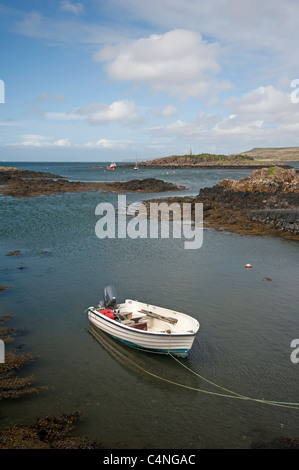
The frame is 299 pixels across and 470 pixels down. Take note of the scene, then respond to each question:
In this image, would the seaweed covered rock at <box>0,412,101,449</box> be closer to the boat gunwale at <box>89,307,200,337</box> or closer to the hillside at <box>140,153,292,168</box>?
the boat gunwale at <box>89,307,200,337</box>

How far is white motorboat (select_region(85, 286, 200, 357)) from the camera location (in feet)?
35.9

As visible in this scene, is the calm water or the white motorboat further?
the white motorboat

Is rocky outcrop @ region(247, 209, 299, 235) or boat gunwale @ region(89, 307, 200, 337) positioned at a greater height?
rocky outcrop @ region(247, 209, 299, 235)

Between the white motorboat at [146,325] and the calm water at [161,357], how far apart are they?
45cm

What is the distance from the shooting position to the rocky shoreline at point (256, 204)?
29859mm

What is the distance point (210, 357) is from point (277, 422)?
10.2 feet

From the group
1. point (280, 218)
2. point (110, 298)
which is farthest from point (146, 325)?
point (280, 218)

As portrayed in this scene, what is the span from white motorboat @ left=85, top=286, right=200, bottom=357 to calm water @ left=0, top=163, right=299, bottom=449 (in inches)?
17.9

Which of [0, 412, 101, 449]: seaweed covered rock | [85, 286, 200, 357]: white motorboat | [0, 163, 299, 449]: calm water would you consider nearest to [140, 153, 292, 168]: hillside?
[0, 163, 299, 449]: calm water

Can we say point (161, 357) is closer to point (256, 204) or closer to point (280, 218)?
point (280, 218)

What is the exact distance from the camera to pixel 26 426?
8203 millimetres

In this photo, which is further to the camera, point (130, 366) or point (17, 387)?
point (130, 366)
